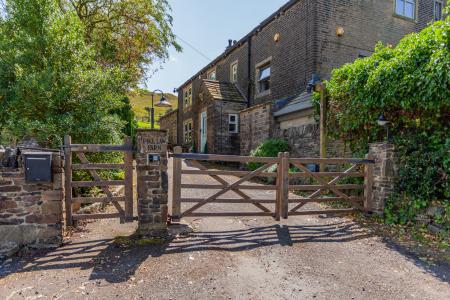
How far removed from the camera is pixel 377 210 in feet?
22.0

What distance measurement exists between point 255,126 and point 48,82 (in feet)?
30.8

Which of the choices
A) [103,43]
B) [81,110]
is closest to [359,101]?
[81,110]

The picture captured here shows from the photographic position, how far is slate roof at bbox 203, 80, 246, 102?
642 inches

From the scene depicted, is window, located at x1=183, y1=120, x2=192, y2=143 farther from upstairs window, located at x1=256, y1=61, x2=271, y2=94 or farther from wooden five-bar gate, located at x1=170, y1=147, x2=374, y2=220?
wooden five-bar gate, located at x1=170, y1=147, x2=374, y2=220

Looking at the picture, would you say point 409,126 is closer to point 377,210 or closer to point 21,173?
point 377,210

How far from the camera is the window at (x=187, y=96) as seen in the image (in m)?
23.6

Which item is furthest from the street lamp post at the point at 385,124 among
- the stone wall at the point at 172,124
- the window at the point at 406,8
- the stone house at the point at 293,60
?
the stone wall at the point at 172,124

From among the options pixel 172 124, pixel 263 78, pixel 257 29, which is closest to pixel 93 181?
pixel 263 78

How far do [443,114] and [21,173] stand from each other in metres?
8.24

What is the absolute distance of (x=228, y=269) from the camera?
4.04 meters

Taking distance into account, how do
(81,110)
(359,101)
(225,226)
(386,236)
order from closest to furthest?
(386,236)
(225,226)
(81,110)
(359,101)

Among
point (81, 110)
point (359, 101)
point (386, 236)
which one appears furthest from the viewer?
point (359, 101)

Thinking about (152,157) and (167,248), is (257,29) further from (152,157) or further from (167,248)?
(167,248)

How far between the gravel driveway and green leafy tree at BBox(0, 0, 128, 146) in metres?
2.74
